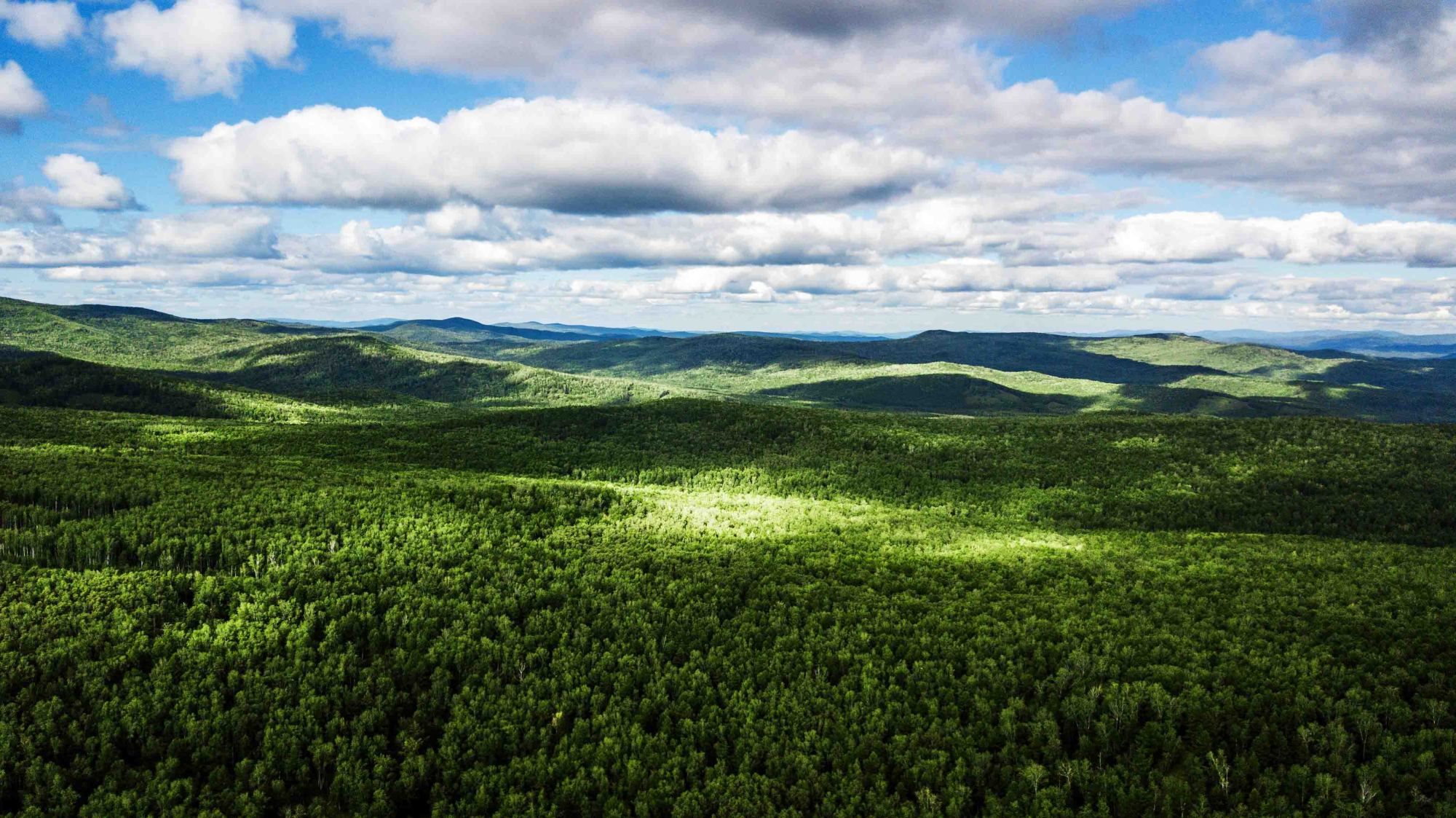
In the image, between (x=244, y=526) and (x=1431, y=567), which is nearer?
(x=244, y=526)

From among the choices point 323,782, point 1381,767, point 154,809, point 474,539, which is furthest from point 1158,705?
point 474,539

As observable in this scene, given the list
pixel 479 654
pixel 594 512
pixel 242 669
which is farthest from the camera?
pixel 594 512

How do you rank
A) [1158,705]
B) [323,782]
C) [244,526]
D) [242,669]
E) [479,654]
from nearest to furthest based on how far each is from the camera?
[323,782], [1158,705], [242,669], [479,654], [244,526]

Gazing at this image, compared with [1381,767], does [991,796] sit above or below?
below

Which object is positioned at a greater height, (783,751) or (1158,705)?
(1158,705)

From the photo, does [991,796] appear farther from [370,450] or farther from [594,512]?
[370,450]

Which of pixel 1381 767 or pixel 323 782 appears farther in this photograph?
pixel 323 782

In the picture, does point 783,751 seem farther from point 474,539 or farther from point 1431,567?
point 1431,567

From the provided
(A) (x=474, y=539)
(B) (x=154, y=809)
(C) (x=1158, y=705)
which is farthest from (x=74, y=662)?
(C) (x=1158, y=705)

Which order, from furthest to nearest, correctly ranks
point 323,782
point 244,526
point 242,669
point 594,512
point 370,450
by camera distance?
point 370,450 → point 594,512 → point 244,526 → point 242,669 → point 323,782
